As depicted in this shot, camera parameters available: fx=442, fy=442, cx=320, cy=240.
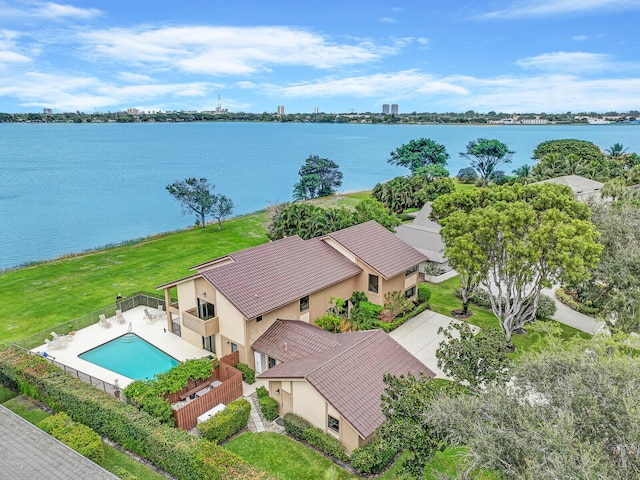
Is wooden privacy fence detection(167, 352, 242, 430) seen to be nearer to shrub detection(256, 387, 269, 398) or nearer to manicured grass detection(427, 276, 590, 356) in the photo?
shrub detection(256, 387, 269, 398)

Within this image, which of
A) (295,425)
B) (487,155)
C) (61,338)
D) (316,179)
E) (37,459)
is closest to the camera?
(37,459)

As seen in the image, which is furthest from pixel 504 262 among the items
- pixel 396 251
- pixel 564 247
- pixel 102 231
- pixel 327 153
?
pixel 327 153

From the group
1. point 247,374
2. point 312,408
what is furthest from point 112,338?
point 312,408

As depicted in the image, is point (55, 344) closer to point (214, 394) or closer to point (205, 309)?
point (205, 309)

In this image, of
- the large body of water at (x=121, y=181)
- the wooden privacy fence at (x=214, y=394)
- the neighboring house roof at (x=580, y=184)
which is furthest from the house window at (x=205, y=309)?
the neighboring house roof at (x=580, y=184)

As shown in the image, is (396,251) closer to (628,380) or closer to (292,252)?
(292,252)

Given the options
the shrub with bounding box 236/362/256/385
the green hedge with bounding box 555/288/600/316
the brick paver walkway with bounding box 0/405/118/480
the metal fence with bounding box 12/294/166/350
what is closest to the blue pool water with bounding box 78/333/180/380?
the metal fence with bounding box 12/294/166/350
